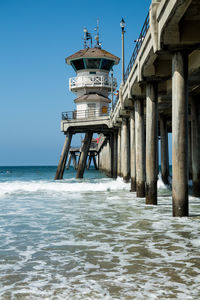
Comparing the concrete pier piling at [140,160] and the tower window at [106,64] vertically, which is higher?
the tower window at [106,64]

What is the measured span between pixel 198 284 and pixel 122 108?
58.3 feet

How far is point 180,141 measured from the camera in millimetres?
9766

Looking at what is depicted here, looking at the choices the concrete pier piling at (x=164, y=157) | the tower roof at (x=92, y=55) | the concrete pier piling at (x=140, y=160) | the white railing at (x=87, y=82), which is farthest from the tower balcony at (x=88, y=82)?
the concrete pier piling at (x=140, y=160)

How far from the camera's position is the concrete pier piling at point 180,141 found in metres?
9.76

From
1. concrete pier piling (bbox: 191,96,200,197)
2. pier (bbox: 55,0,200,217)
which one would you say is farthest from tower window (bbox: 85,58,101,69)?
concrete pier piling (bbox: 191,96,200,197)

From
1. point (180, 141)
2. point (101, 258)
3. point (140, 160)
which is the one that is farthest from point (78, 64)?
point (101, 258)

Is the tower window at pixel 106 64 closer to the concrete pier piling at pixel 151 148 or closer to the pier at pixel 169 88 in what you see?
the pier at pixel 169 88

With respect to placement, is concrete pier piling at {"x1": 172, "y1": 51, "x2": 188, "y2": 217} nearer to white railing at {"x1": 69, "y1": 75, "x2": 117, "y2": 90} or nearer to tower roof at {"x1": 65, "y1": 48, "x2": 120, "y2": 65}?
white railing at {"x1": 69, "y1": 75, "x2": 117, "y2": 90}

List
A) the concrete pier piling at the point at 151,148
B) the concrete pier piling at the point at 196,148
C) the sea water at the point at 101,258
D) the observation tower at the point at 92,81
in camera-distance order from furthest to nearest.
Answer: the observation tower at the point at 92,81, the concrete pier piling at the point at 196,148, the concrete pier piling at the point at 151,148, the sea water at the point at 101,258

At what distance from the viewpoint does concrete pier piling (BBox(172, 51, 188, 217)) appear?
9.76 m

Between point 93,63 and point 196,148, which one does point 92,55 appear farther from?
point 196,148

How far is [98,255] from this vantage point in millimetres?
6457

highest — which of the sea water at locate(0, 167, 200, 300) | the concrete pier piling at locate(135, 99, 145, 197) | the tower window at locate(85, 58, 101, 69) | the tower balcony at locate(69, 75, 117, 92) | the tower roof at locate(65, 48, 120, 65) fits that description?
the tower roof at locate(65, 48, 120, 65)

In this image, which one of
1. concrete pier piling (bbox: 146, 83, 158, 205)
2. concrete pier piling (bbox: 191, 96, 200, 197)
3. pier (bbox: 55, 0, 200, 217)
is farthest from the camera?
concrete pier piling (bbox: 191, 96, 200, 197)
